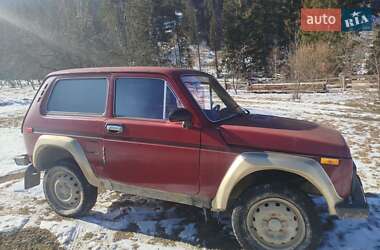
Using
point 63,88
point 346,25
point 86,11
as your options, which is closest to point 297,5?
point 346,25

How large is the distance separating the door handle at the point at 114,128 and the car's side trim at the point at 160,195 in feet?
2.26

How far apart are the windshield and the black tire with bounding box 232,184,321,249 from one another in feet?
3.27

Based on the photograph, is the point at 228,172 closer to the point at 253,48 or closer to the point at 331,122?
the point at 331,122

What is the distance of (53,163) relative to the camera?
4441 mm

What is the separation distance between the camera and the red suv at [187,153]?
3172 mm

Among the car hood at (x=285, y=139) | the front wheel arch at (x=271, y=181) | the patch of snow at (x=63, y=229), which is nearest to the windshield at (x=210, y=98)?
the car hood at (x=285, y=139)

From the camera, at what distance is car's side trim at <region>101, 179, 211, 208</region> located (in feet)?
11.7

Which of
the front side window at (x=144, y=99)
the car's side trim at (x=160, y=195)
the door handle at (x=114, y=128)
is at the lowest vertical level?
the car's side trim at (x=160, y=195)

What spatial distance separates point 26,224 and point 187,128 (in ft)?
8.97

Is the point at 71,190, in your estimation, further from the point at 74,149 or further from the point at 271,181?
the point at 271,181

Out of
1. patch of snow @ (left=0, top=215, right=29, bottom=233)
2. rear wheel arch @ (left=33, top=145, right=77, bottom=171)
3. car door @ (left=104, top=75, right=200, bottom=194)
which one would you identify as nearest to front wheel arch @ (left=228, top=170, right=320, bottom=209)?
car door @ (left=104, top=75, right=200, bottom=194)

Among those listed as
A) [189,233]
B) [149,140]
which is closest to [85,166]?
[149,140]

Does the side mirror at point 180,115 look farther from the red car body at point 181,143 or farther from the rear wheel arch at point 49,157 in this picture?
the rear wheel arch at point 49,157

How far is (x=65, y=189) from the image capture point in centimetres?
440
